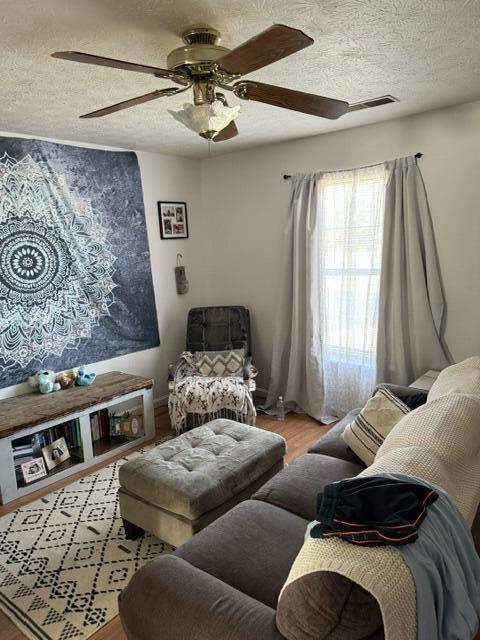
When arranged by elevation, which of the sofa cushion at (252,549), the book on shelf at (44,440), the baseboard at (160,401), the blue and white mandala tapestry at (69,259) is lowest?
the baseboard at (160,401)

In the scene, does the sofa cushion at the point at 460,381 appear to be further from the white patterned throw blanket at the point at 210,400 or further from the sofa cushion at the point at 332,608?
the white patterned throw blanket at the point at 210,400

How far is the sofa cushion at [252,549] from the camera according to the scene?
58.2 inches

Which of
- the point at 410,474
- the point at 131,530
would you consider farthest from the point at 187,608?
the point at 131,530

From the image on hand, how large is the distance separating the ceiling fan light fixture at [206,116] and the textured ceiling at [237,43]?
32 centimetres

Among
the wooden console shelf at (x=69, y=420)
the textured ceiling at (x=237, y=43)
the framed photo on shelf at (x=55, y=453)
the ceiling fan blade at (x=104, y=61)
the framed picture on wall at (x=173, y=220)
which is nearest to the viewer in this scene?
the ceiling fan blade at (x=104, y=61)

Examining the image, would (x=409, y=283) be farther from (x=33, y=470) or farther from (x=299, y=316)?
(x=33, y=470)

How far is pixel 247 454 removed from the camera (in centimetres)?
243

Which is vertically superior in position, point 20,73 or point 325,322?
point 20,73

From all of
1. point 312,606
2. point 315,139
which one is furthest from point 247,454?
point 315,139

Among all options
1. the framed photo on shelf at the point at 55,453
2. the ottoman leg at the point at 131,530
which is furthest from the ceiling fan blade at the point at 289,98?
the framed photo on shelf at the point at 55,453

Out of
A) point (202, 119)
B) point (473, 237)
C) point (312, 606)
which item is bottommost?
point (312, 606)

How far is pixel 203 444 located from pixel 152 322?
1.95 meters

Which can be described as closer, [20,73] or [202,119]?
[202,119]

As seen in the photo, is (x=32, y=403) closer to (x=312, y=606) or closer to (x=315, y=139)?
(x=312, y=606)
